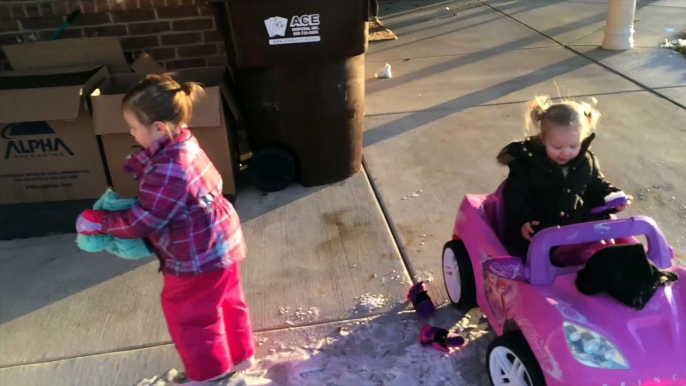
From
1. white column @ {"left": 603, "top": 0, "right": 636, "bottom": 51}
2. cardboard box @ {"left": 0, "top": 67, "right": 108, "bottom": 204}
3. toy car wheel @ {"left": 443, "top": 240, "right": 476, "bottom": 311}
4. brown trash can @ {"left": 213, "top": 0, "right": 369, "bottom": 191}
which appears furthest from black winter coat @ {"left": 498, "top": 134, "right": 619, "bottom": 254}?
white column @ {"left": 603, "top": 0, "right": 636, "bottom": 51}

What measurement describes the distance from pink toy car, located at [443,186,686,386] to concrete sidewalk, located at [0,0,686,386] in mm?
333

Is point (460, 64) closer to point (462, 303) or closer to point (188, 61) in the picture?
point (188, 61)

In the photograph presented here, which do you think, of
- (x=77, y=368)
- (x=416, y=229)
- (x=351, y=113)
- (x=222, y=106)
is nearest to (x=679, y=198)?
(x=416, y=229)

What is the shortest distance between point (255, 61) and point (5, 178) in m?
1.82

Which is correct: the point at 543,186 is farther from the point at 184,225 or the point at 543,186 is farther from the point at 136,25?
the point at 136,25

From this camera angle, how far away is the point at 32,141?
4035 mm

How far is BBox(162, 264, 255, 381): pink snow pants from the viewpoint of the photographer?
95.6 inches

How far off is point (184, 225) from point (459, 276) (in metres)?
1.22

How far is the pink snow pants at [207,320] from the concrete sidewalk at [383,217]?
23 centimetres

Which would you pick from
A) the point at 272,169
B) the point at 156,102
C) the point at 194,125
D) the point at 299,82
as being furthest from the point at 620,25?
the point at 156,102

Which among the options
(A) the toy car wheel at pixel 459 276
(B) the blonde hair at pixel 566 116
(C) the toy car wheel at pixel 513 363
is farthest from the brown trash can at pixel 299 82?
(C) the toy car wheel at pixel 513 363

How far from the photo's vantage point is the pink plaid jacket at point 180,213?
223cm

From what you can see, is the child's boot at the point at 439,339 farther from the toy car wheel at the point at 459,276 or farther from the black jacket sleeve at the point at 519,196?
the black jacket sleeve at the point at 519,196

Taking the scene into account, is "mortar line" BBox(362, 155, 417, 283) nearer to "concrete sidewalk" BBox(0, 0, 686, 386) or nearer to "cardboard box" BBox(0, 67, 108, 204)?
"concrete sidewalk" BBox(0, 0, 686, 386)
